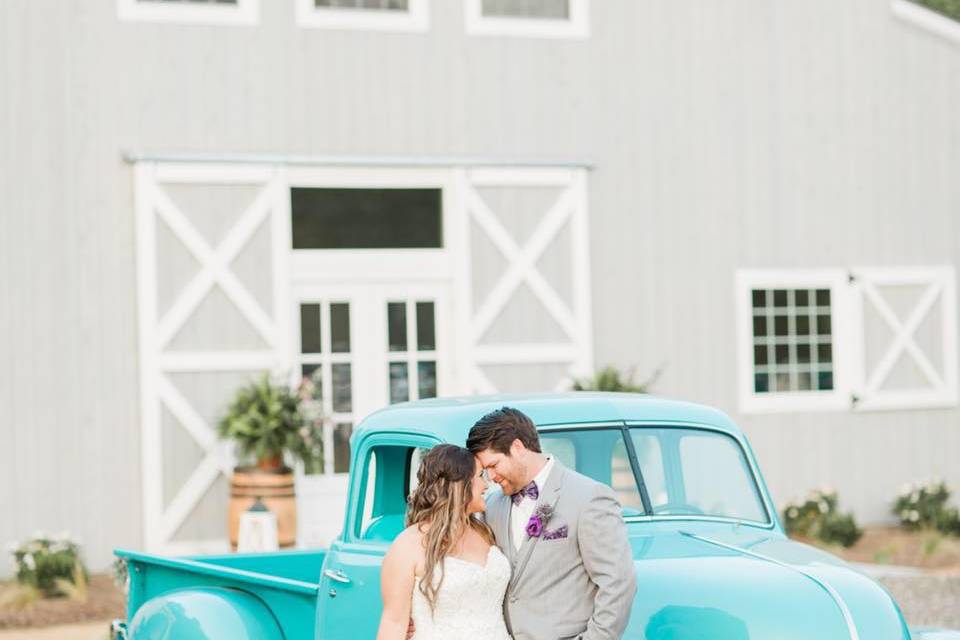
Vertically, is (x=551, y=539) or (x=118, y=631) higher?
(x=551, y=539)

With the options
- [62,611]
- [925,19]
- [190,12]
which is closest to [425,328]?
[190,12]

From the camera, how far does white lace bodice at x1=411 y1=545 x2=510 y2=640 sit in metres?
4.29

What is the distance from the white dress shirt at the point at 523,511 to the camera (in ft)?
14.7

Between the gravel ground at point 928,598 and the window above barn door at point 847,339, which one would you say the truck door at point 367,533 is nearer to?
the gravel ground at point 928,598

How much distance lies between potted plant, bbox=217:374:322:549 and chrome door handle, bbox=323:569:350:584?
5754 millimetres

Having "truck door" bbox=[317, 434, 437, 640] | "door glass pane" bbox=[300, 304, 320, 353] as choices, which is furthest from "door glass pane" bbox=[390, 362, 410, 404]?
"truck door" bbox=[317, 434, 437, 640]

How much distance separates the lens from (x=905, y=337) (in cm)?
Answer: 1370

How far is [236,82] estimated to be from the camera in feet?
38.8

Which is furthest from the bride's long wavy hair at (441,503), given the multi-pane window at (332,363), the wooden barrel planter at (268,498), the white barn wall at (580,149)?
the multi-pane window at (332,363)

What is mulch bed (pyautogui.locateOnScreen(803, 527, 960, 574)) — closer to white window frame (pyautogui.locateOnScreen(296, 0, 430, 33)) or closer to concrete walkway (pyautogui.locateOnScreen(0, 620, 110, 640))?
white window frame (pyautogui.locateOnScreen(296, 0, 430, 33))

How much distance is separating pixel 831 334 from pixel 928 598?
378 centimetres

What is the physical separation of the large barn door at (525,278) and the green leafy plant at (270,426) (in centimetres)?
152

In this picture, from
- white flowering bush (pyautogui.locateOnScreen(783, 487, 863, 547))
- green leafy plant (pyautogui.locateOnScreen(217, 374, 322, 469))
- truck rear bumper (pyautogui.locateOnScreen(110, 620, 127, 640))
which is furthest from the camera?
white flowering bush (pyautogui.locateOnScreen(783, 487, 863, 547))

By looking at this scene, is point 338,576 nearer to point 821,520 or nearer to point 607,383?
point 607,383
